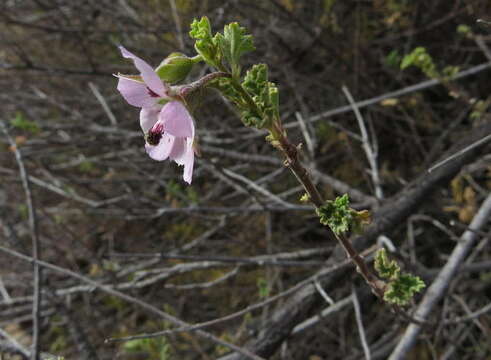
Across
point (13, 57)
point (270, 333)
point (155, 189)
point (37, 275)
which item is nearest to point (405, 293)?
point (270, 333)

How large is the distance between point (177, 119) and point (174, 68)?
11 cm

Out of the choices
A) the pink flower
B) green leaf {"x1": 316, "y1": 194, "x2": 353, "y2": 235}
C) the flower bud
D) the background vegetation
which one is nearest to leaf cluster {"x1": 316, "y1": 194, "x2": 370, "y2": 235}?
green leaf {"x1": 316, "y1": 194, "x2": 353, "y2": 235}

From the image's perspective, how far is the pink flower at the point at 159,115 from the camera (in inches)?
39.2

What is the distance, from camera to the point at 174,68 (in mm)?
1006

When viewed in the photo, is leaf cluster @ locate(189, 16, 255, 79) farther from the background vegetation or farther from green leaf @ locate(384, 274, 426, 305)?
the background vegetation

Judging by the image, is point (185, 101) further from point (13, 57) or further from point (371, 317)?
point (13, 57)

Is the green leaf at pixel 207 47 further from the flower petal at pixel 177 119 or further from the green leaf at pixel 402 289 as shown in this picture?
the green leaf at pixel 402 289

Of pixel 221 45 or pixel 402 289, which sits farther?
pixel 402 289

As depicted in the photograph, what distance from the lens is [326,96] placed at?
3.94 meters

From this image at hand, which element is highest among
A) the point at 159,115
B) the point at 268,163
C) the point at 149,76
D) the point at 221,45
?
the point at 221,45

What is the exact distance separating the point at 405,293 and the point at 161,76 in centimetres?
84

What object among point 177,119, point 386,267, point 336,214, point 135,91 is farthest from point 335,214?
point 135,91

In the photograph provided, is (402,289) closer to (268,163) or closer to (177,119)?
(177,119)

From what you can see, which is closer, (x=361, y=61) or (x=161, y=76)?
(x=161, y=76)
